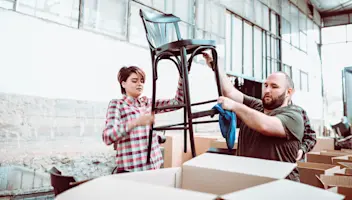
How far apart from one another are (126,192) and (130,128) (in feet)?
2.55

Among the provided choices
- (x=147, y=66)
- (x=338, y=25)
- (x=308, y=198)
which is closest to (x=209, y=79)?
(x=147, y=66)

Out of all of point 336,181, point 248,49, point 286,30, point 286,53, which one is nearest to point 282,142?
point 336,181

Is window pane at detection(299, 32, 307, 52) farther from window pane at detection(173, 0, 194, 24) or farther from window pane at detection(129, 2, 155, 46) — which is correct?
window pane at detection(129, 2, 155, 46)

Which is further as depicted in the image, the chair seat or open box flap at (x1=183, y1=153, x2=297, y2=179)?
the chair seat

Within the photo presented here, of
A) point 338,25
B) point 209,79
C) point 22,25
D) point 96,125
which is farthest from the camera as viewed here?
point 338,25

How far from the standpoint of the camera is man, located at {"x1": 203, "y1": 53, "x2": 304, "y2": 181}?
3.90 feet

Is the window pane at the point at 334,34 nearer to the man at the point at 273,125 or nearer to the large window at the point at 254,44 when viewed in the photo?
the large window at the point at 254,44

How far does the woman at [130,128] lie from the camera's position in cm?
117

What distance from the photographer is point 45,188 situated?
202 centimetres

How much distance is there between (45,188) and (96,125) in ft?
2.25

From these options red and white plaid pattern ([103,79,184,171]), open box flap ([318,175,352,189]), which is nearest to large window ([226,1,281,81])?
red and white plaid pattern ([103,79,184,171])

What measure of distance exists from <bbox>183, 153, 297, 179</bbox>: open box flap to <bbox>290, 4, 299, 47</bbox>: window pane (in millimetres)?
7233

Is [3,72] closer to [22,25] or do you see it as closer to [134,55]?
[22,25]

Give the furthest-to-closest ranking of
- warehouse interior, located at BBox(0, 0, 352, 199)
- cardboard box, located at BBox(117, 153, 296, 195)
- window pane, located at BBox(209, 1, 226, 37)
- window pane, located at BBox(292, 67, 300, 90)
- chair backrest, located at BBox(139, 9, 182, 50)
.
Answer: window pane, located at BBox(292, 67, 300, 90)
window pane, located at BBox(209, 1, 226, 37)
warehouse interior, located at BBox(0, 0, 352, 199)
chair backrest, located at BBox(139, 9, 182, 50)
cardboard box, located at BBox(117, 153, 296, 195)
